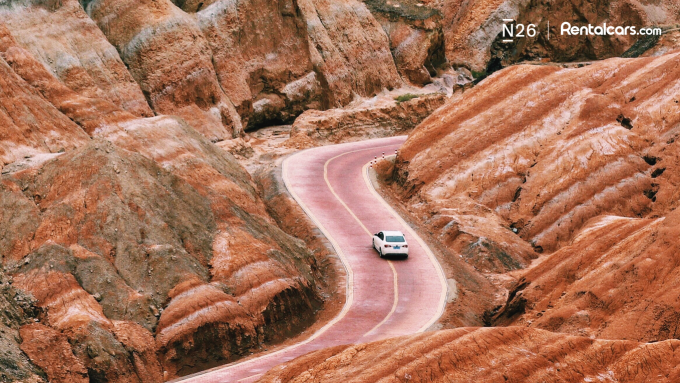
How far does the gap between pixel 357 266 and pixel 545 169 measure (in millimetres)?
12948

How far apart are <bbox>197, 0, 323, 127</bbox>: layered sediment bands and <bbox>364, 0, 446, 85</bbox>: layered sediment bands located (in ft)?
40.3

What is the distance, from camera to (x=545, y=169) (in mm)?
50875

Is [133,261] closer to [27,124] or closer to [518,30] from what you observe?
[27,124]

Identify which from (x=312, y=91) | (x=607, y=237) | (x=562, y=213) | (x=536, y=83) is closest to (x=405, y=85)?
(x=312, y=91)

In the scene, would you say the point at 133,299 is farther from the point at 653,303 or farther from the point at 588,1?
the point at 588,1

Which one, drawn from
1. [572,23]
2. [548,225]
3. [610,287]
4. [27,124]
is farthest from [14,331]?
[572,23]

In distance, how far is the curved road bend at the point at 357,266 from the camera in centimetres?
3450

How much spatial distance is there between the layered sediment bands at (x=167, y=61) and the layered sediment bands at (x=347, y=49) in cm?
1215

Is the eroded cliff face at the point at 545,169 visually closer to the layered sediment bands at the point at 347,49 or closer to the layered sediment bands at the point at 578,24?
the layered sediment bands at the point at 347,49

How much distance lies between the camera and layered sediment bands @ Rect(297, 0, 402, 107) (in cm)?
7612

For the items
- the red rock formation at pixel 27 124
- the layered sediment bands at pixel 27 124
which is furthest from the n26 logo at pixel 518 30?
the red rock formation at pixel 27 124

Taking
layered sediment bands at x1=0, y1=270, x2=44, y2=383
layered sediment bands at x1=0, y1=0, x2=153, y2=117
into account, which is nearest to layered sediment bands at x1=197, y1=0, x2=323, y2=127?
layered sediment bands at x1=0, y1=0, x2=153, y2=117

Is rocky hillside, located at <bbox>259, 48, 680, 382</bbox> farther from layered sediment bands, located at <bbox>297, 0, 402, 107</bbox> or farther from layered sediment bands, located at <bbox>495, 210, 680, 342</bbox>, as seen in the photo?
layered sediment bands, located at <bbox>297, 0, 402, 107</bbox>

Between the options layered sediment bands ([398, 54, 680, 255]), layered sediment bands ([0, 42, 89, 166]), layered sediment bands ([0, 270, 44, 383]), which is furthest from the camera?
layered sediment bands ([398, 54, 680, 255])
